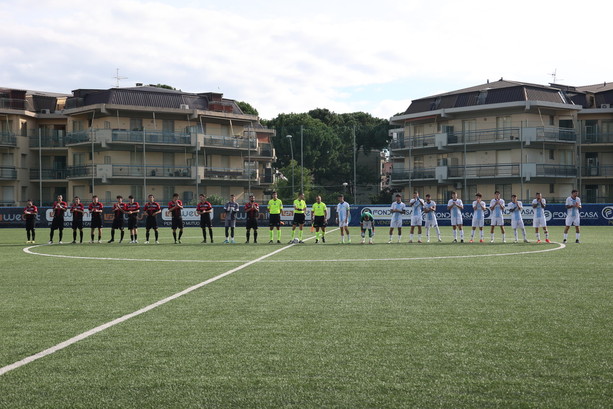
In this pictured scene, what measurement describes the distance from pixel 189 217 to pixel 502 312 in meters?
41.6

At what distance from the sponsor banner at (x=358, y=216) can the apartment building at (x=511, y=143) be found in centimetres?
1278

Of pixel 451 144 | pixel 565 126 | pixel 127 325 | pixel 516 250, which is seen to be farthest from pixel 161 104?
pixel 127 325

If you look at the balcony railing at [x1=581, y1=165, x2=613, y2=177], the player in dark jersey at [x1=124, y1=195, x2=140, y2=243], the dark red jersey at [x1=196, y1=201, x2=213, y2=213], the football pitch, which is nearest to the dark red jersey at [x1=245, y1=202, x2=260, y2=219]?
the dark red jersey at [x1=196, y1=201, x2=213, y2=213]

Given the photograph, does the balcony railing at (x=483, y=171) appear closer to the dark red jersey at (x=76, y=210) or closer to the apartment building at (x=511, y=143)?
the apartment building at (x=511, y=143)

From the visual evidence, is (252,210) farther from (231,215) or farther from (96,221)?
(96,221)

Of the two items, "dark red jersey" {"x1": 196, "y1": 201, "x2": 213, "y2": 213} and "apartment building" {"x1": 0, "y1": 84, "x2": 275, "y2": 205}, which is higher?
"apartment building" {"x1": 0, "y1": 84, "x2": 275, "y2": 205}

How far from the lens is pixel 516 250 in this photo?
2191 centimetres

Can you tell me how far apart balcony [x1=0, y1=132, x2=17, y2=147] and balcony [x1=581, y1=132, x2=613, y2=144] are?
58.3 m

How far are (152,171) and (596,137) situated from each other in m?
44.8

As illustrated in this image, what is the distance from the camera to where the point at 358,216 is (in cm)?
4819

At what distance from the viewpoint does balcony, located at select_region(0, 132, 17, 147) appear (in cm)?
6425

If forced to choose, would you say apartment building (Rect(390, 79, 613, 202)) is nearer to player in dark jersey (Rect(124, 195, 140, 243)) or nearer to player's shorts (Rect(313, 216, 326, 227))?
player's shorts (Rect(313, 216, 326, 227))

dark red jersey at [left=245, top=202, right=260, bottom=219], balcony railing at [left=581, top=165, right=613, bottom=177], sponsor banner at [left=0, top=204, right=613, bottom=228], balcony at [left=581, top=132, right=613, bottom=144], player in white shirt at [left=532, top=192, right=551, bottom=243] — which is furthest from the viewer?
balcony at [left=581, top=132, right=613, bottom=144]

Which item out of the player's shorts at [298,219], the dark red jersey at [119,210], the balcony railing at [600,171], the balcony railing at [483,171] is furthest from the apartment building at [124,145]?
the balcony railing at [600,171]
